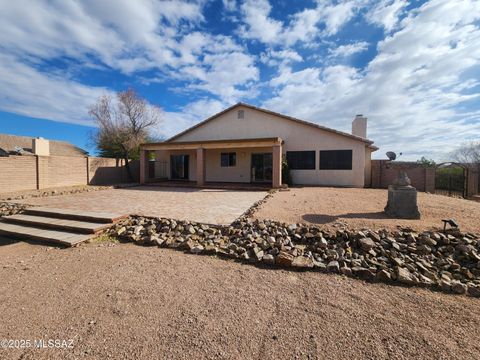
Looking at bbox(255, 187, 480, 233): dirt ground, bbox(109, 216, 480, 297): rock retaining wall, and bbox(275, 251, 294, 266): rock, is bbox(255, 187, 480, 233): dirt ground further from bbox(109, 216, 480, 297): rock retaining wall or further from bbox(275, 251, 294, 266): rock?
bbox(275, 251, 294, 266): rock

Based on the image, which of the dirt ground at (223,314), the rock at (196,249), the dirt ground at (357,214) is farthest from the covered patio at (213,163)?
the dirt ground at (223,314)

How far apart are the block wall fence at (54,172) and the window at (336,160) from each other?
15.4m

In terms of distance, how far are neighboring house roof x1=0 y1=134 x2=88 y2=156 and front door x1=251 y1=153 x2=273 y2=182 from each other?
19.1 meters

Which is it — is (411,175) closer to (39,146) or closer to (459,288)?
(459,288)

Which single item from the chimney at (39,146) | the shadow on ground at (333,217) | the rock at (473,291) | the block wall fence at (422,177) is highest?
the chimney at (39,146)

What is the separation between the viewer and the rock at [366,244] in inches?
175

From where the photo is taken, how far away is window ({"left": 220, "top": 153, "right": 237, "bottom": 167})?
52.6 ft

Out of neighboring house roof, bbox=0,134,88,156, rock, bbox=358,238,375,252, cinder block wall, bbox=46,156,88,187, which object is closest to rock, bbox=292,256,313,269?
Result: rock, bbox=358,238,375,252

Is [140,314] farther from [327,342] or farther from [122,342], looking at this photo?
[327,342]

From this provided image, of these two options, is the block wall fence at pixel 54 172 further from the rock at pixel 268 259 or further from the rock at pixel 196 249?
the rock at pixel 268 259

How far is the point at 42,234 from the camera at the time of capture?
5645mm

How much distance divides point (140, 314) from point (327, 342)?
7.22ft

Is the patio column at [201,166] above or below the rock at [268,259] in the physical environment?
above

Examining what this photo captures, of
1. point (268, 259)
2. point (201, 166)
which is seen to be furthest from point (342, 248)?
point (201, 166)
